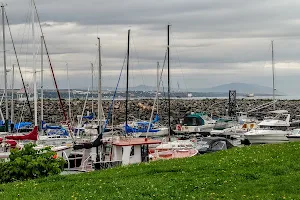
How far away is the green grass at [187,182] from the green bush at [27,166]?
4.88ft

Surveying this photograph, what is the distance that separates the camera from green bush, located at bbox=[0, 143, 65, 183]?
20.9m

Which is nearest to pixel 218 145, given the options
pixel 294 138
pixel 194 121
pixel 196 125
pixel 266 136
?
pixel 294 138

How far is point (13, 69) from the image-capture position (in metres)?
61.5

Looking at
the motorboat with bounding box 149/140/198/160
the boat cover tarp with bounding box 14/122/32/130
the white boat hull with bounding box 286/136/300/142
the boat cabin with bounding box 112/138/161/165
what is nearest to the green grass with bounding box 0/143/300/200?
the boat cabin with bounding box 112/138/161/165

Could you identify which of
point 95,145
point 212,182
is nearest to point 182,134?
point 95,145

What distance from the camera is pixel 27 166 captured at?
2092cm

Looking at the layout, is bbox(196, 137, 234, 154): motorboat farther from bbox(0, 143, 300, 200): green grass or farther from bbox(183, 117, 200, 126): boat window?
bbox(183, 117, 200, 126): boat window

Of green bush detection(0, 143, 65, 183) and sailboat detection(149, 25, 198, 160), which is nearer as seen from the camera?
green bush detection(0, 143, 65, 183)

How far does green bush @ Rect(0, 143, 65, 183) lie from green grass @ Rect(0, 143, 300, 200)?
1.49 metres

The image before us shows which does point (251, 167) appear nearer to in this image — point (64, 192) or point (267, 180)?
point (267, 180)

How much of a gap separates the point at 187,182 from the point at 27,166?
7.10 m

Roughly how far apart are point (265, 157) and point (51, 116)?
68.2 m

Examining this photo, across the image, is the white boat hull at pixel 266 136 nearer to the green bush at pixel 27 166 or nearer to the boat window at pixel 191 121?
the boat window at pixel 191 121

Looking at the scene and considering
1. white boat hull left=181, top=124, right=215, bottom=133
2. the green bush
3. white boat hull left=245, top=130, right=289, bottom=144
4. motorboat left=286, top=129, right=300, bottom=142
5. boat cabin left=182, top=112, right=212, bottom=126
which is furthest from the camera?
boat cabin left=182, top=112, right=212, bottom=126
